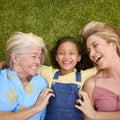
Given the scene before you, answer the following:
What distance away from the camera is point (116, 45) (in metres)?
2.25

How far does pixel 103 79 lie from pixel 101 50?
225 mm

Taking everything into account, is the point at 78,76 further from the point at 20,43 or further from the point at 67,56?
the point at 20,43

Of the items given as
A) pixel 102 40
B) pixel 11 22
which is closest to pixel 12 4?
pixel 11 22

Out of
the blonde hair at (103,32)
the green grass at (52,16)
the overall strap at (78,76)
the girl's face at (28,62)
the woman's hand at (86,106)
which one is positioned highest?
the green grass at (52,16)

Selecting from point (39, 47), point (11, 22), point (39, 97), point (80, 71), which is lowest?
point (39, 97)

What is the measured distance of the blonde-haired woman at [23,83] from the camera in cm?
211

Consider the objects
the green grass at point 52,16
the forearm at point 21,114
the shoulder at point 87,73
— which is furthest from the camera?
the green grass at point 52,16

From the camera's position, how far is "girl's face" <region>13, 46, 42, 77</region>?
86.9 inches

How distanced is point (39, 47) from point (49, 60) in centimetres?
36

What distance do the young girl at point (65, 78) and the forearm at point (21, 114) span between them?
0.65 ft

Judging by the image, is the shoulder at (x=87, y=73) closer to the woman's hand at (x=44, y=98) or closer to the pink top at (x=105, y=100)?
the pink top at (x=105, y=100)

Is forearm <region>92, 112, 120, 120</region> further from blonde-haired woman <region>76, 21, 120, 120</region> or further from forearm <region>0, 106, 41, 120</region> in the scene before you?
forearm <region>0, 106, 41, 120</region>

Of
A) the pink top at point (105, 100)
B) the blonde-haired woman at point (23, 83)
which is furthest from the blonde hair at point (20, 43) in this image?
the pink top at point (105, 100)

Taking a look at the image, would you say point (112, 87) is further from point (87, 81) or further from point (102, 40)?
point (102, 40)
